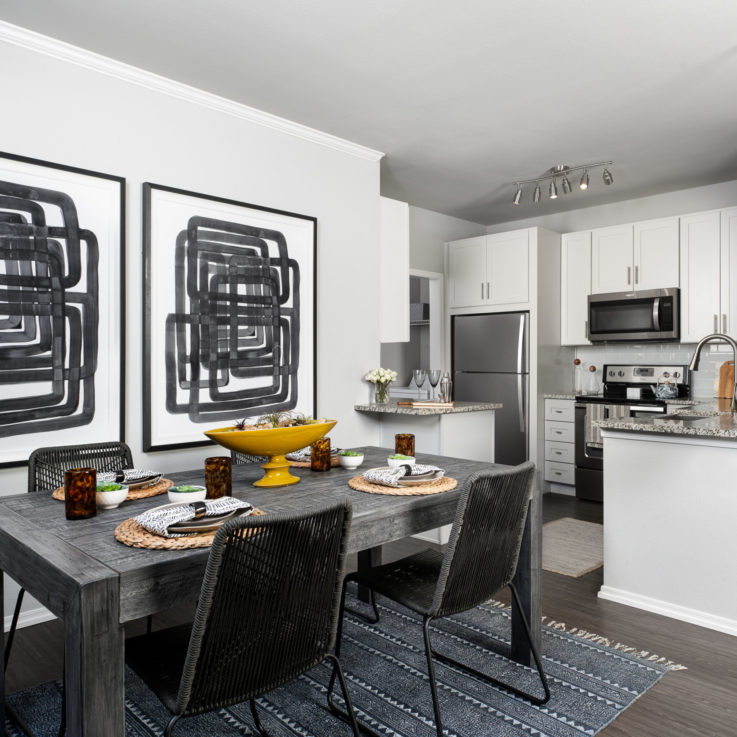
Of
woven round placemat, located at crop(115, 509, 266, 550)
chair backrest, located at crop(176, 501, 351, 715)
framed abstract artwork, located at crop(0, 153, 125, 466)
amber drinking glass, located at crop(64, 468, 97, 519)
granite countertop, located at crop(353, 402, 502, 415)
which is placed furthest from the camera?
granite countertop, located at crop(353, 402, 502, 415)

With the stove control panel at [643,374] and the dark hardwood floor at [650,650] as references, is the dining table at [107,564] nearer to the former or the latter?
the dark hardwood floor at [650,650]

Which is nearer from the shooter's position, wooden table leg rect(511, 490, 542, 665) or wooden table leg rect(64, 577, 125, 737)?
wooden table leg rect(64, 577, 125, 737)

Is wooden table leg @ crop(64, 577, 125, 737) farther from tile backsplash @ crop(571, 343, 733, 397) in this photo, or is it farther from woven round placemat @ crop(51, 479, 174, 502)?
tile backsplash @ crop(571, 343, 733, 397)

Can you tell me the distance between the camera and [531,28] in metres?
2.60

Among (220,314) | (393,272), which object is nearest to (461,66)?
(393,272)

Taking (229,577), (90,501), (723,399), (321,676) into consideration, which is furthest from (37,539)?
(723,399)

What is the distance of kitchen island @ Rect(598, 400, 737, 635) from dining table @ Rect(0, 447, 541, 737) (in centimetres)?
111

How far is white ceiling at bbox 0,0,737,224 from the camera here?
249 centimetres

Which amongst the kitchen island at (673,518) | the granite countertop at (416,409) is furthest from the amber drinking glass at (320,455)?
the kitchen island at (673,518)

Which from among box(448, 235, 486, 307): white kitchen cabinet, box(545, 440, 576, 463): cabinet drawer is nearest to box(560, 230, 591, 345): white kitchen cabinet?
box(448, 235, 486, 307): white kitchen cabinet

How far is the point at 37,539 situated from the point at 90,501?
0.70 ft

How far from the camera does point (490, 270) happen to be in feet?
18.0

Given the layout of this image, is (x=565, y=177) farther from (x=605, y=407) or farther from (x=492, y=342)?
(x=605, y=407)

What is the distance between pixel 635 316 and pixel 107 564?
4739 mm
